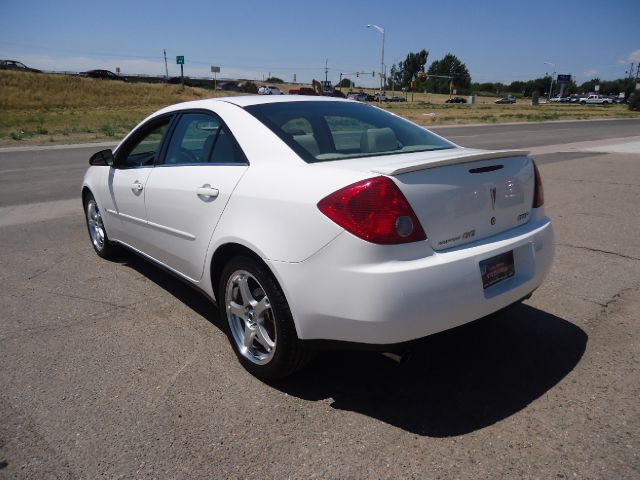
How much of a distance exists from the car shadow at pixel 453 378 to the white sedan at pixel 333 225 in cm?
28

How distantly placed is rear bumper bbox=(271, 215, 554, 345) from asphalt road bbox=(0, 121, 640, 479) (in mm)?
168

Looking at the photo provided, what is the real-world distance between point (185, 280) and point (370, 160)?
162 cm

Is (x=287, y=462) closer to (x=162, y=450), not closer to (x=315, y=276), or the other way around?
(x=162, y=450)

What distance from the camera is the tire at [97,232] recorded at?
16.6 ft

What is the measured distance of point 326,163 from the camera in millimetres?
2736

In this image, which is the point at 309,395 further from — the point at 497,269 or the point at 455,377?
the point at 497,269

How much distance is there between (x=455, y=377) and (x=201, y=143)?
227cm

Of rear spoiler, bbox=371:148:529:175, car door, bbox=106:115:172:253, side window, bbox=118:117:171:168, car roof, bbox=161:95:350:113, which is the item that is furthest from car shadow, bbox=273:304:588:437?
side window, bbox=118:117:171:168

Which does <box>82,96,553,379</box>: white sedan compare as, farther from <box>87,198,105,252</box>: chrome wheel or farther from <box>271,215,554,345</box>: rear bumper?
<box>87,198,105,252</box>: chrome wheel

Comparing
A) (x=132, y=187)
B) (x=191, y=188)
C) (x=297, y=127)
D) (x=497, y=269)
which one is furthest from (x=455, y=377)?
(x=132, y=187)

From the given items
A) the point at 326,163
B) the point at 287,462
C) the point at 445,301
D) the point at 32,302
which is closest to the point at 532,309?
the point at 445,301

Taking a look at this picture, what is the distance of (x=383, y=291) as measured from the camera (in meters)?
2.29

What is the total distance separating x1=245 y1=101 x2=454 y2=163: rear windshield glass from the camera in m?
3.04

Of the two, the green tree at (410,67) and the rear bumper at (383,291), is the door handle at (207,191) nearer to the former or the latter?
the rear bumper at (383,291)
